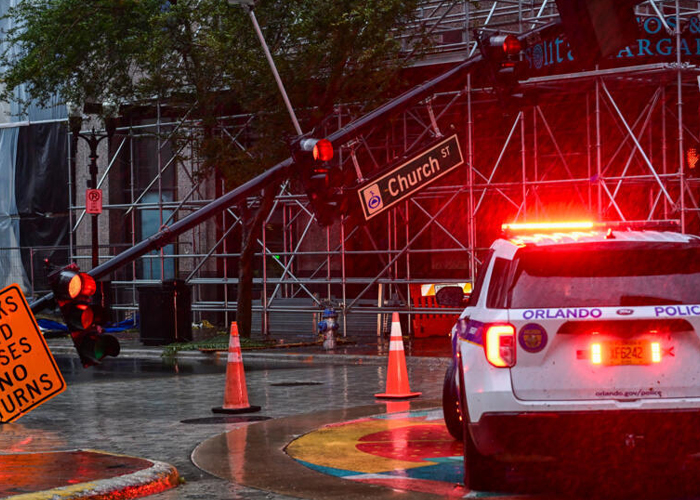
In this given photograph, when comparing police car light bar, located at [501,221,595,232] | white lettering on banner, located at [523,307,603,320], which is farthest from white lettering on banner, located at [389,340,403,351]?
white lettering on banner, located at [523,307,603,320]

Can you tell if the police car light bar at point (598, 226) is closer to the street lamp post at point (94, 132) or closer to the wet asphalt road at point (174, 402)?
the wet asphalt road at point (174, 402)

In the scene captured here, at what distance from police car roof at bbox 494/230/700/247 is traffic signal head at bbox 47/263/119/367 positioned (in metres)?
2.82

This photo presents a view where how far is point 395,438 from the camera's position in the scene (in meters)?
11.1

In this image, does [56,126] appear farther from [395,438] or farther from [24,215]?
[395,438]

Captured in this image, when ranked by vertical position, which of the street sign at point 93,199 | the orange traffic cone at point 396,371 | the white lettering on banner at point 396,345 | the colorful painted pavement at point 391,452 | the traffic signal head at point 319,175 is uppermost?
the street sign at point 93,199

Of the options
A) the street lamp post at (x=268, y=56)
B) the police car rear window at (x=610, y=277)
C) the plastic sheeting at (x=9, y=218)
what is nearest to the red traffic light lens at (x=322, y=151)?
the street lamp post at (x=268, y=56)

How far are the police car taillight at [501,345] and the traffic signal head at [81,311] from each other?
2486mm

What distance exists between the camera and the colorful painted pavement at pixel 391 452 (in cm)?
892

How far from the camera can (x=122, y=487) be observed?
8.55 m

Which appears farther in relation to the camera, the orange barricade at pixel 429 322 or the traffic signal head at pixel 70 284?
the orange barricade at pixel 429 322

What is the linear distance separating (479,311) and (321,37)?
15.9 metres

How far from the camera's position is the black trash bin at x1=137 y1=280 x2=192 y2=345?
25.3 m

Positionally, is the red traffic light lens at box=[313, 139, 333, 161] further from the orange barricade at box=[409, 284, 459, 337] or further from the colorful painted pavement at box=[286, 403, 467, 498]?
the orange barricade at box=[409, 284, 459, 337]

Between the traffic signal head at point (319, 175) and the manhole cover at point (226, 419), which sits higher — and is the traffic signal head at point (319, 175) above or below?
above
